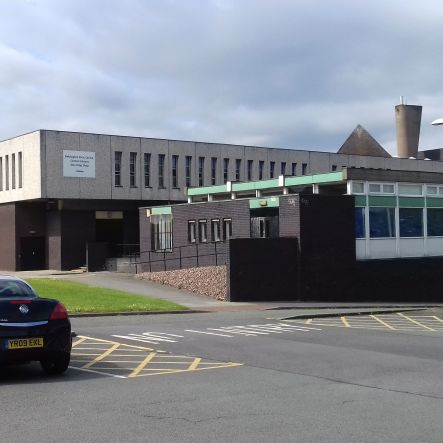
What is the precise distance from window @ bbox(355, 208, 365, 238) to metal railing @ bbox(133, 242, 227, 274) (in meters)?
5.92

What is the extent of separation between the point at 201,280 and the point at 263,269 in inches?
114

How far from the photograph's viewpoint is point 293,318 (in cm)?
2311

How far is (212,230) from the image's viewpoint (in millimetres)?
35406

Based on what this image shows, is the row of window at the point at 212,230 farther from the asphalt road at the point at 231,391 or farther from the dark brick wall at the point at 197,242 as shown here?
the asphalt road at the point at 231,391

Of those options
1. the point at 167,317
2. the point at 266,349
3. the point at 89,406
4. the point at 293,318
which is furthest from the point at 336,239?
the point at 89,406

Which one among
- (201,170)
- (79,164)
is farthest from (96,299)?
(201,170)

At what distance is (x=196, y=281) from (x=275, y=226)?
4.45m

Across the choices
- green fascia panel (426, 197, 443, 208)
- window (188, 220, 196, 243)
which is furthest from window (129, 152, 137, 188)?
green fascia panel (426, 197, 443, 208)

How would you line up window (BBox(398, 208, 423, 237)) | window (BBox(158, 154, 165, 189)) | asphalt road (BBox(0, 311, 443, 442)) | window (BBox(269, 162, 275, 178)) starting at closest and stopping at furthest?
asphalt road (BBox(0, 311, 443, 442)), window (BBox(398, 208, 423, 237)), window (BBox(158, 154, 165, 189)), window (BBox(269, 162, 275, 178))

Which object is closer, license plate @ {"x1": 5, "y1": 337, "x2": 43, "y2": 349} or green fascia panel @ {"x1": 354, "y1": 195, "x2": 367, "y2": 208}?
license plate @ {"x1": 5, "y1": 337, "x2": 43, "y2": 349}

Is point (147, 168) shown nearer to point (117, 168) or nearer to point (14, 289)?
point (117, 168)

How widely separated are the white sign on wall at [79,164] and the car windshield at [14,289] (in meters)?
34.8

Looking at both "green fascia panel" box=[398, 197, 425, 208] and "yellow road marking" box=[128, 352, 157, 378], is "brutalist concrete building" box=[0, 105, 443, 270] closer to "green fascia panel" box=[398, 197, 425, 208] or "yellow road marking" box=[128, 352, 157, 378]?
"green fascia panel" box=[398, 197, 425, 208]

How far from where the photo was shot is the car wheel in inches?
422
